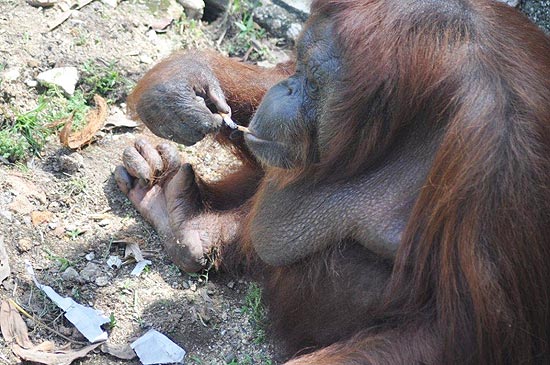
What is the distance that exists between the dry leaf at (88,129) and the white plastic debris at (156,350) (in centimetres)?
103

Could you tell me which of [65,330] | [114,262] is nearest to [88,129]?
[114,262]

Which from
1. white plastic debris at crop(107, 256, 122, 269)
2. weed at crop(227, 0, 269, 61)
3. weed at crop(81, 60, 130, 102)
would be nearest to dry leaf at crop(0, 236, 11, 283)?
white plastic debris at crop(107, 256, 122, 269)

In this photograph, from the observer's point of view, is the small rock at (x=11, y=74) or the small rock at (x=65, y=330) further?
the small rock at (x=11, y=74)

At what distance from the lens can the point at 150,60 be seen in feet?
15.2

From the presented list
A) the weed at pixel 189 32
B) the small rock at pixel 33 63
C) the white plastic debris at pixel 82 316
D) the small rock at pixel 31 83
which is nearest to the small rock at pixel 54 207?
the white plastic debris at pixel 82 316

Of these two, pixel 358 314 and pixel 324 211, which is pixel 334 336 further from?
pixel 324 211

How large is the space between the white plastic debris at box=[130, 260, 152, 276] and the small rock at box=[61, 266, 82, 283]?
227 mm

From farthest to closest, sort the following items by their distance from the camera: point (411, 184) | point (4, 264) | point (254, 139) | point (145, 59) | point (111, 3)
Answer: point (111, 3) → point (145, 59) → point (4, 264) → point (254, 139) → point (411, 184)

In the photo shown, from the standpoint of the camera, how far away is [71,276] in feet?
12.0

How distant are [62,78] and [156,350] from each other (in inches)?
58.7

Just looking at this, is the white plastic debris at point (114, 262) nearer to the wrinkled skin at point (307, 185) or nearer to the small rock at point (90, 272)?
the small rock at point (90, 272)

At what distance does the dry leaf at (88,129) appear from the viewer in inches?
161

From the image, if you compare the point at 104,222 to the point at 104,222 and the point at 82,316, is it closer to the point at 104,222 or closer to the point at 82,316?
the point at 104,222

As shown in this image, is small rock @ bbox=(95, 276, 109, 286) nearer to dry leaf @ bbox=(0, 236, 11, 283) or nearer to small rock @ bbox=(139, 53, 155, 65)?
dry leaf @ bbox=(0, 236, 11, 283)
